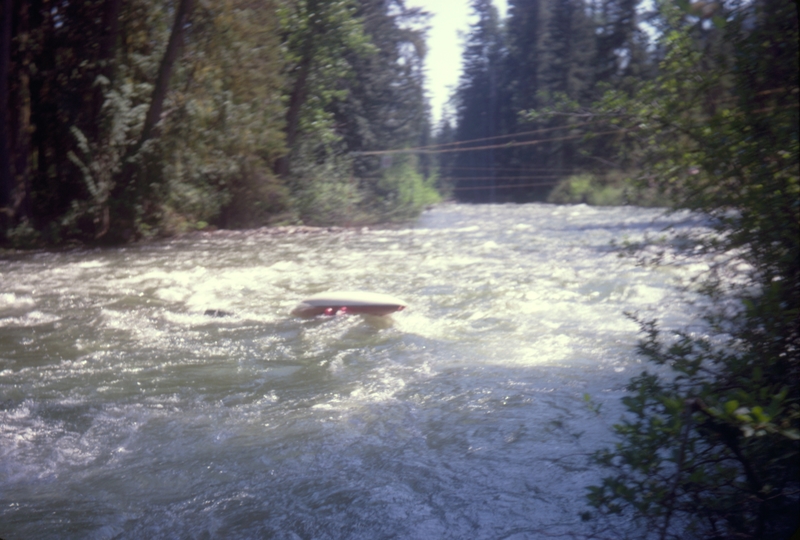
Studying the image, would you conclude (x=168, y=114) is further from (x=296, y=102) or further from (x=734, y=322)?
(x=734, y=322)

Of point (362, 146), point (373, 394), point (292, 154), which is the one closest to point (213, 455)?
point (373, 394)

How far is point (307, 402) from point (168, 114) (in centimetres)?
1205

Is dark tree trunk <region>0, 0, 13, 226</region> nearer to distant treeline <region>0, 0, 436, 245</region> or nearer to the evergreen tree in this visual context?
distant treeline <region>0, 0, 436, 245</region>

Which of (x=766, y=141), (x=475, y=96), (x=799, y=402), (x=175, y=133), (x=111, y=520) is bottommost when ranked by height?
(x=111, y=520)

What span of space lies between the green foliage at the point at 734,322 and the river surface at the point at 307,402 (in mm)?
682

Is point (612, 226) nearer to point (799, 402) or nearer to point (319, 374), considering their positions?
point (319, 374)

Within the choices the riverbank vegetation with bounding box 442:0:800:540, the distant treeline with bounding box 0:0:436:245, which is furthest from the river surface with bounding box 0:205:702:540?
the distant treeline with bounding box 0:0:436:245

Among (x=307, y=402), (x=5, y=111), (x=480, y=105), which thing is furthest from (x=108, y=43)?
(x=480, y=105)

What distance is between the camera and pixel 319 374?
566 centimetres

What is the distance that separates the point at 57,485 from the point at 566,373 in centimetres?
369

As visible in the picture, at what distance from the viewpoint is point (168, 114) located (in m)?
15.3

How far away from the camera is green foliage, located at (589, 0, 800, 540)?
2492mm

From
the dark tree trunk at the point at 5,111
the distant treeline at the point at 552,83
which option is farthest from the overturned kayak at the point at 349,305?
the dark tree trunk at the point at 5,111

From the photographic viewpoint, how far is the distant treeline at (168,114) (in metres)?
14.0
